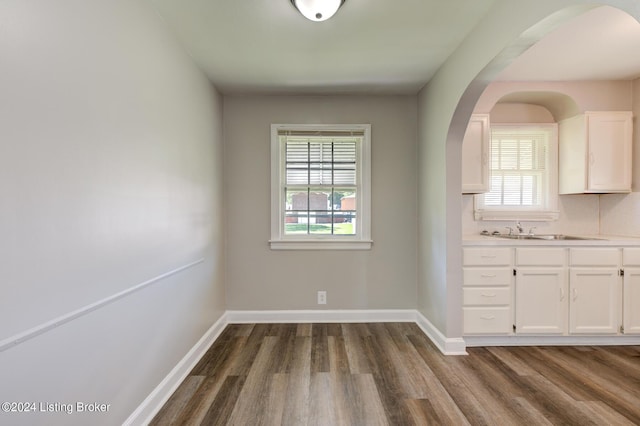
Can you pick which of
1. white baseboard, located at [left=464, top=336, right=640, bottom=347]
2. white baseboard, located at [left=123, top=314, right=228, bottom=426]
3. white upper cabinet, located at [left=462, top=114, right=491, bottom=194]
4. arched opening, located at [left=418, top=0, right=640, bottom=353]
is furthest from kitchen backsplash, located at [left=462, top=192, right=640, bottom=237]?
white baseboard, located at [left=123, top=314, right=228, bottom=426]

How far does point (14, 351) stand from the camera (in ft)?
3.09

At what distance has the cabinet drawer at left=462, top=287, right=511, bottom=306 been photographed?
8.41 ft

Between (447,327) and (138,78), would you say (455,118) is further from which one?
(138,78)

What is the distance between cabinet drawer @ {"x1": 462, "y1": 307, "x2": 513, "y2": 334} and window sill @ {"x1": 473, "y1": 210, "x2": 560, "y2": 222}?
1030 mm

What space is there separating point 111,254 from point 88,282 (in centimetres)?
17

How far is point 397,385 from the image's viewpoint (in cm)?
204

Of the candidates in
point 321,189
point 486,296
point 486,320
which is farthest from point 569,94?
point 321,189

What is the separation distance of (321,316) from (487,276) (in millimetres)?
1697

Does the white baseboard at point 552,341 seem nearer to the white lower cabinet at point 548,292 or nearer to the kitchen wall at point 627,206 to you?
the white lower cabinet at point 548,292

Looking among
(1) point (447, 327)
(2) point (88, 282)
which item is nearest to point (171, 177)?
(2) point (88, 282)

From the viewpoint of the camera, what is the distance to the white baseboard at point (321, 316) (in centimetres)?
321

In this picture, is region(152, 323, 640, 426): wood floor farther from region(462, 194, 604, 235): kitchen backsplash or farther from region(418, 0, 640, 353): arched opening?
region(462, 194, 604, 235): kitchen backsplash

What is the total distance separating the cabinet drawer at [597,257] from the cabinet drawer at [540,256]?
0.48ft

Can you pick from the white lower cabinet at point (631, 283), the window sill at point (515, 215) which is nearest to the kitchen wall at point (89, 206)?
the window sill at point (515, 215)
